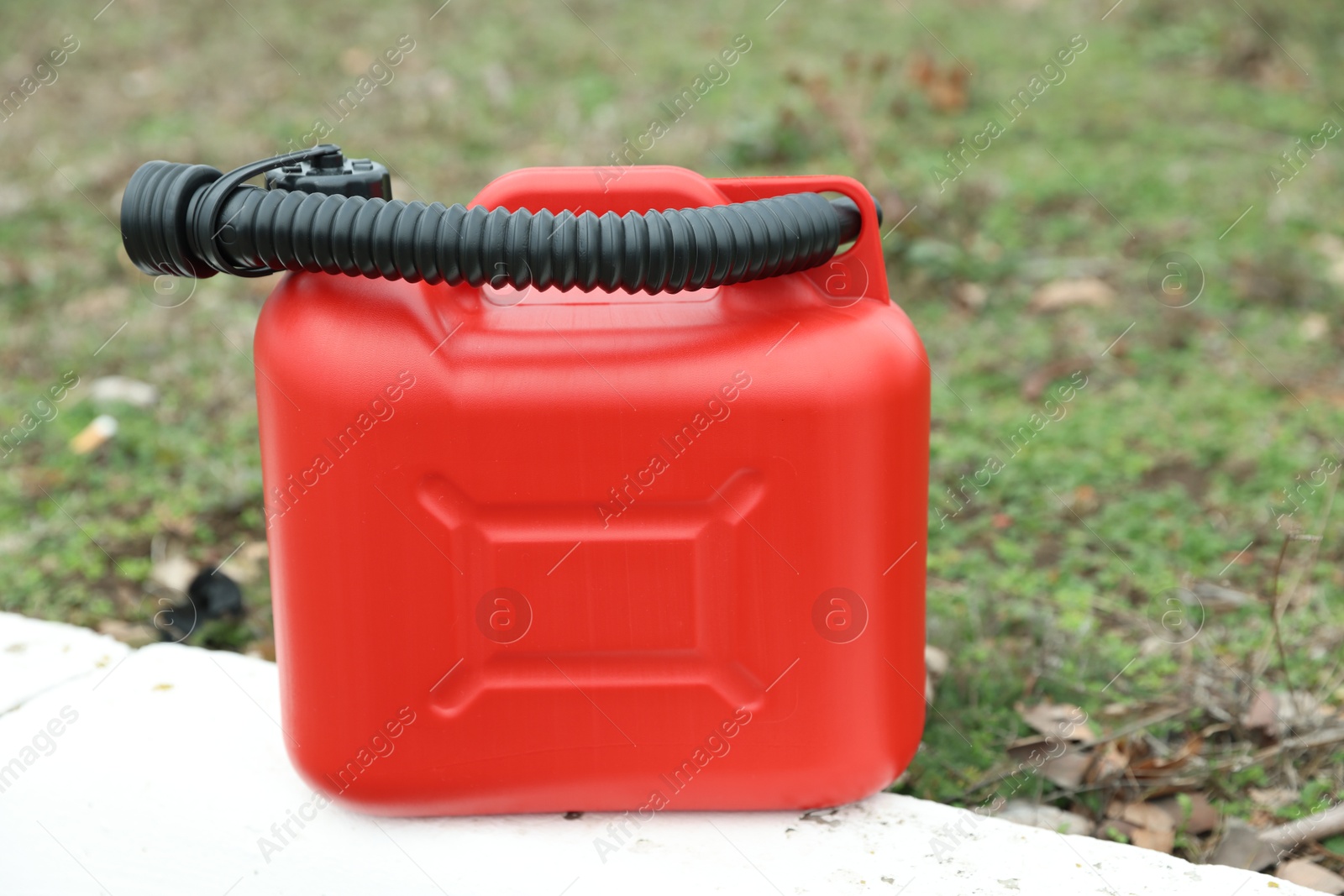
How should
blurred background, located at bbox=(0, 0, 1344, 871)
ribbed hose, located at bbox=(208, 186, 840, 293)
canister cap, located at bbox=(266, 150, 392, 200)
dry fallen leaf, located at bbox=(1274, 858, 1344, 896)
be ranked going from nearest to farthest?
ribbed hose, located at bbox=(208, 186, 840, 293)
canister cap, located at bbox=(266, 150, 392, 200)
dry fallen leaf, located at bbox=(1274, 858, 1344, 896)
blurred background, located at bbox=(0, 0, 1344, 871)

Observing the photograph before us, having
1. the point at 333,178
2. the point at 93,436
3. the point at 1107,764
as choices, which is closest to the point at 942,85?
the point at 93,436

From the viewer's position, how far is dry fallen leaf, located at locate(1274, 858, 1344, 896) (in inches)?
59.5

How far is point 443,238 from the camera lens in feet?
3.99

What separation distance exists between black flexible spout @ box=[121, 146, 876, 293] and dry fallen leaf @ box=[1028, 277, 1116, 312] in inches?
85.3

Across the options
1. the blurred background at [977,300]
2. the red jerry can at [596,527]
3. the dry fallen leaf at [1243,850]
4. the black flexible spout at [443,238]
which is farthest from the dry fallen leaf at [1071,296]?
the black flexible spout at [443,238]

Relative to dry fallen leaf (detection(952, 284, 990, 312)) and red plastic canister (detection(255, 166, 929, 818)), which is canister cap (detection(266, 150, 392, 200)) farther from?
dry fallen leaf (detection(952, 284, 990, 312))

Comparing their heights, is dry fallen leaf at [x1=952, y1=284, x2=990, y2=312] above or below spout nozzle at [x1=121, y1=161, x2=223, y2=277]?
below

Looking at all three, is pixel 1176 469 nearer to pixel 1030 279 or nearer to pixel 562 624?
pixel 1030 279

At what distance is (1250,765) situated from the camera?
5.66 ft

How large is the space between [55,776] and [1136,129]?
4032 mm

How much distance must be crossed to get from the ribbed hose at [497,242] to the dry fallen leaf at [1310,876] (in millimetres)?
1034

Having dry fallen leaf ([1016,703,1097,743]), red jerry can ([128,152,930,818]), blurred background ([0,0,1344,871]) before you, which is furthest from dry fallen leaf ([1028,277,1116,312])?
red jerry can ([128,152,930,818])

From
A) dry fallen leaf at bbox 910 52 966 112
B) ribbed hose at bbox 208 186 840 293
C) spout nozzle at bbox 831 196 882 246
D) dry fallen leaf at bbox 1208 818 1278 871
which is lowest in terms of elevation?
dry fallen leaf at bbox 910 52 966 112

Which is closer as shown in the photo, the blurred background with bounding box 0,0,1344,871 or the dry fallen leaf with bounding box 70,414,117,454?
the blurred background with bounding box 0,0,1344,871
